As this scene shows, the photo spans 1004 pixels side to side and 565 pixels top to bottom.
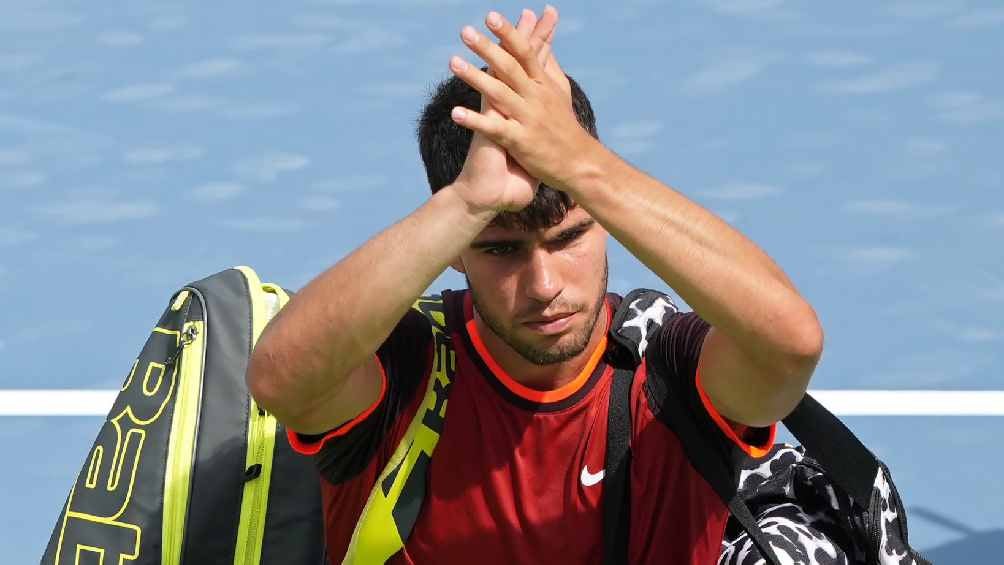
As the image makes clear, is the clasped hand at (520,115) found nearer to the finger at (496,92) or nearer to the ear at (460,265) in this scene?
the finger at (496,92)

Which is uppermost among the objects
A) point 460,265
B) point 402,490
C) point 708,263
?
point 460,265

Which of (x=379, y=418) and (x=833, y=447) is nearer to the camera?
(x=833, y=447)

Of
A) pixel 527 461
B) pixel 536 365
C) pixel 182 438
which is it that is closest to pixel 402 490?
pixel 527 461

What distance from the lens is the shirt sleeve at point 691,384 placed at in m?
3.54

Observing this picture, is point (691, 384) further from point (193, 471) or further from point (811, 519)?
point (193, 471)

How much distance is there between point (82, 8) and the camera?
30.1 ft

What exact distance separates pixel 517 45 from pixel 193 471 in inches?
48.1

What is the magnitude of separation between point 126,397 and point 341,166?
3.99 metres

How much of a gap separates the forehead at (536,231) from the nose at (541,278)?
38mm

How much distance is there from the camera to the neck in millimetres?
3803

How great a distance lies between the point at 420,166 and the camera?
7.71 meters

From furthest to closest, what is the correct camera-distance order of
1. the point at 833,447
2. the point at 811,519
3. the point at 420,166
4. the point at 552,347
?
the point at 420,166, the point at 811,519, the point at 552,347, the point at 833,447

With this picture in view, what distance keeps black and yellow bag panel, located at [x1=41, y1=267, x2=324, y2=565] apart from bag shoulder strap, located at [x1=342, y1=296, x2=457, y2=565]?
24cm

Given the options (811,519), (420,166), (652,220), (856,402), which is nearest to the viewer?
(652,220)
